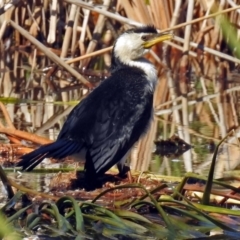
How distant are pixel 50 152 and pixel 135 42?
1363mm

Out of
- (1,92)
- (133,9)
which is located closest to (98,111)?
(1,92)

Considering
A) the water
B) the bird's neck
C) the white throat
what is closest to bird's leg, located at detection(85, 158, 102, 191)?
the water

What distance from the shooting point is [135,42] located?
5.23 metres

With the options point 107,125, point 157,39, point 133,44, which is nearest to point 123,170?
point 107,125

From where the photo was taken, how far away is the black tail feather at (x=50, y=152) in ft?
13.1

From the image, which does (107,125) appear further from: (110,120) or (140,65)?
(140,65)

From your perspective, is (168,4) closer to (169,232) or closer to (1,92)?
(1,92)

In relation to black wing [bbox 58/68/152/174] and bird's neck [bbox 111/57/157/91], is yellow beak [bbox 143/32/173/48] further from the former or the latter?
black wing [bbox 58/68/152/174]

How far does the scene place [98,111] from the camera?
4.44 metres

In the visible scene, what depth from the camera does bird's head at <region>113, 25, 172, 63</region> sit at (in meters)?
5.16

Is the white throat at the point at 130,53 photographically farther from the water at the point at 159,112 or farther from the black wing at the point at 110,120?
the water at the point at 159,112


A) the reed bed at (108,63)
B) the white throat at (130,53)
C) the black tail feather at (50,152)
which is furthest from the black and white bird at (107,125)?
the reed bed at (108,63)

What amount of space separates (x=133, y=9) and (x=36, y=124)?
2624 millimetres

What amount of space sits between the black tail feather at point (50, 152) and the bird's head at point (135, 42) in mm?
1046
